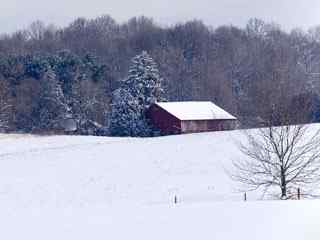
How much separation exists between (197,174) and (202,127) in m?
24.7

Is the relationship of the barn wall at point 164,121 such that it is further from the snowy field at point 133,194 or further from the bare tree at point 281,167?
the bare tree at point 281,167

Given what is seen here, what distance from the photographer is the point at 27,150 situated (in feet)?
162

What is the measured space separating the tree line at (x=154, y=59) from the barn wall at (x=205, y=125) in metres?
3.66

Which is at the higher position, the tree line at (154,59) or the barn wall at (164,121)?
the tree line at (154,59)

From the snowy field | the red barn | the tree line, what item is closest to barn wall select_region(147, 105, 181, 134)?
the red barn

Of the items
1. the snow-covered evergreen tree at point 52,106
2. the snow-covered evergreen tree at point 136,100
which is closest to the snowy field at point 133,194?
the snow-covered evergreen tree at point 136,100

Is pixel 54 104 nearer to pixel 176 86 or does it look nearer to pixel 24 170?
pixel 176 86

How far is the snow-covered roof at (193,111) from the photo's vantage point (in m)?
62.9

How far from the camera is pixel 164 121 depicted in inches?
2472

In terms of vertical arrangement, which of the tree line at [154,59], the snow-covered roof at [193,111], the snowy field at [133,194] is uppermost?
the tree line at [154,59]

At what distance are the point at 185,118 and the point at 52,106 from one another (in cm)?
1768

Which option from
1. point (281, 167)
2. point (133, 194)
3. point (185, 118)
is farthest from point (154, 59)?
point (281, 167)

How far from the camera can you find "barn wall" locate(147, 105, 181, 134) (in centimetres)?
6234

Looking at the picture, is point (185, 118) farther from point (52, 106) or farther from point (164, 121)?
point (52, 106)
